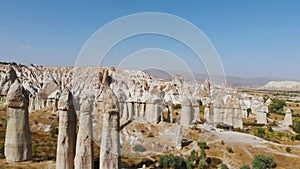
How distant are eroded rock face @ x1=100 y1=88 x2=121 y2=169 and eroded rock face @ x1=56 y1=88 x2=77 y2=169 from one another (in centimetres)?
119

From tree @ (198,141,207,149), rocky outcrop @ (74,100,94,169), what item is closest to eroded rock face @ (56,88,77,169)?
rocky outcrop @ (74,100,94,169)

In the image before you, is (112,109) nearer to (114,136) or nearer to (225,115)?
(114,136)

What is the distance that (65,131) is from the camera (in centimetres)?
1109

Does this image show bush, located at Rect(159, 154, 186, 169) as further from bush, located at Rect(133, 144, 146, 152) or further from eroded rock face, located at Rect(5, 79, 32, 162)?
eroded rock face, located at Rect(5, 79, 32, 162)

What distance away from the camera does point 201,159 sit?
22094 mm

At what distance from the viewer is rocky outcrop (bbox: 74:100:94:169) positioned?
11.0 metres

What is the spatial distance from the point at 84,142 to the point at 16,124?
3.62 m

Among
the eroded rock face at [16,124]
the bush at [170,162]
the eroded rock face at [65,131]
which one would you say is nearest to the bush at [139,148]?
the bush at [170,162]

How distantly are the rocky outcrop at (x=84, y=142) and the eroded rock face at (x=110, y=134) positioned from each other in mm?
474

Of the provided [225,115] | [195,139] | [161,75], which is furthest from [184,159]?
[225,115]

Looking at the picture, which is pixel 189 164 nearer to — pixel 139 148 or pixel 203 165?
pixel 203 165

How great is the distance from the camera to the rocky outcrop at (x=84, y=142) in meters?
11.0

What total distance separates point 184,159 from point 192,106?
7740 mm

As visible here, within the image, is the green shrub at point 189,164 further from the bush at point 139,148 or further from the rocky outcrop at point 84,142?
the rocky outcrop at point 84,142
